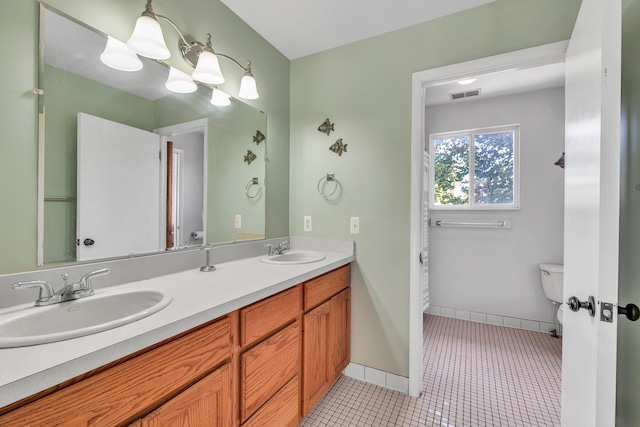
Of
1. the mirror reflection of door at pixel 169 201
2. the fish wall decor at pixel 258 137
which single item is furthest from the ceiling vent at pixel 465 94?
the mirror reflection of door at pixel 169 201

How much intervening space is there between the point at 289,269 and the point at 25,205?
1.08 meters

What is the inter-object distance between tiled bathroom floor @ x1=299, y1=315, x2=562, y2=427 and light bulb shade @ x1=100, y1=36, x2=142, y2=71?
79.2 inches

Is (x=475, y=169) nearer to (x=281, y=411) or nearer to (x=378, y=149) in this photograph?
(x=378, y=149)

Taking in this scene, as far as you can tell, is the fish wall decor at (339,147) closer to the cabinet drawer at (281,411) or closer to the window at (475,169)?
the cabinet drawer at (281,411)

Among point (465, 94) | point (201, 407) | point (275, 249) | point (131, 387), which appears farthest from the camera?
point (465, 94)

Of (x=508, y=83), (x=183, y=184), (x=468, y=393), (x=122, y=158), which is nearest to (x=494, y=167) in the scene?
(x=508, y=83)

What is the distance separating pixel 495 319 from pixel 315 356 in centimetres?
227

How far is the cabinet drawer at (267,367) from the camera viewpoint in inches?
43.3

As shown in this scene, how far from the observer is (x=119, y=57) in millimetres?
1223

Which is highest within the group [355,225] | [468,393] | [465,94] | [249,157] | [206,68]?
[465,94]

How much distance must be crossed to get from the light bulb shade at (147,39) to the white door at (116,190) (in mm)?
340

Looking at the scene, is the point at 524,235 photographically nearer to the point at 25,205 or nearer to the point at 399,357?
the point at 399,357

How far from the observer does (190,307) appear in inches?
36.3

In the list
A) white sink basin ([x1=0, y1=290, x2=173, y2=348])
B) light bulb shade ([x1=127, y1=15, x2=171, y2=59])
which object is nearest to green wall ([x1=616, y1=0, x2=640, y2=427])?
white sink basin ([x1=0, y1=290, x2=173, y2=348])
